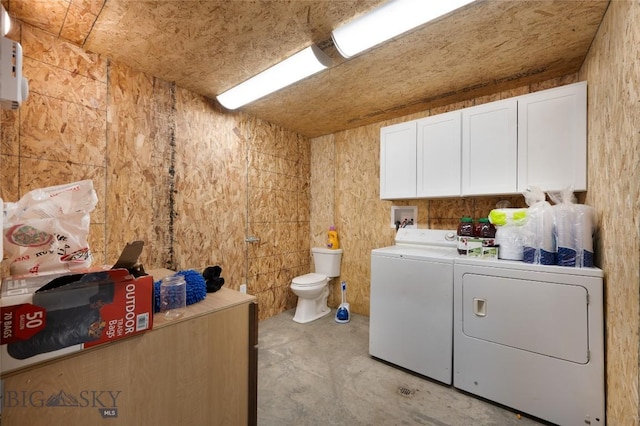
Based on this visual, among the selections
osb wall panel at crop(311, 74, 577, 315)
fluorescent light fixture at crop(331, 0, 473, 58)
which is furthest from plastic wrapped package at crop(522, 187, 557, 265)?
fluorescent light fixture at crop(331, 0, 473, 58)

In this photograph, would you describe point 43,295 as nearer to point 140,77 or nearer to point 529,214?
point 140,77

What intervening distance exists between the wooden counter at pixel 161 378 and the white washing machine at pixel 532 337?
151 cm

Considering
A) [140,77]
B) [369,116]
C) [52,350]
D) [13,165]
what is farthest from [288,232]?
[52,350]

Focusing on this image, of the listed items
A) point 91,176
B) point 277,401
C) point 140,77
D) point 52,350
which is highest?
point 140,77

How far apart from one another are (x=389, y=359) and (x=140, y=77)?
3.11m

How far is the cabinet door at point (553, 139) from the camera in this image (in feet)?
5.85

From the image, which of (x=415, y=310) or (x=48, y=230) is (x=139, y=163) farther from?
(x=415, y=310)

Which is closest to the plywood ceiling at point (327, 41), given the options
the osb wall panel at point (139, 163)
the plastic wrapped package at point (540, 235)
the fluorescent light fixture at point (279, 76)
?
the fluorescent light fixture at point (279, 76)

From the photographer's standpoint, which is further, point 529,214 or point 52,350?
point 529,214

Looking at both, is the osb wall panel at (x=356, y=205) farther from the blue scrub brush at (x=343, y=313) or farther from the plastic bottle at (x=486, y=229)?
the plastic bottle at (x=486, y=229)

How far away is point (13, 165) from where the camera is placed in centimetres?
159

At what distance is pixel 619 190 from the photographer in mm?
1260

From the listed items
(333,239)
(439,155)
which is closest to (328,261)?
(333,239)

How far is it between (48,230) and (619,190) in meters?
2.57
